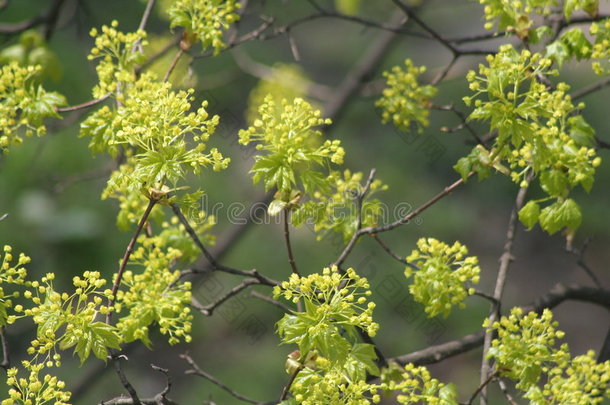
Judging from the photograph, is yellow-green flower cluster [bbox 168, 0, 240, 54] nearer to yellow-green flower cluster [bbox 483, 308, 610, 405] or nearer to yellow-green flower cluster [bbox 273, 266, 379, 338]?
yellow-green flower cluster [bbox 273, 266, 379, 338]

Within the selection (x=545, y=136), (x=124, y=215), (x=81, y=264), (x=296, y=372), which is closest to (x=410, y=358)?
(x=296, y=372)

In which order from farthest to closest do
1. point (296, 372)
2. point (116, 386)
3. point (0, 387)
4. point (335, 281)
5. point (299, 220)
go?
1. point (116, 386)
2. point (0, 387)
3. point (299, 220)
4. point (296, 372)
5. point (335, 281)

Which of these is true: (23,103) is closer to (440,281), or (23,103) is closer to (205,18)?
(205,18)

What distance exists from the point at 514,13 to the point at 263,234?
4.67m

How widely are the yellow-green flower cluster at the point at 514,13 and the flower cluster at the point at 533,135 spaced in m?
0.36

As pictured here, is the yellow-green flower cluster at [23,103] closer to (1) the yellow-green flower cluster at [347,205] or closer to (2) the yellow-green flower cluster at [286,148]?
(2) the yellow-green flower cluster at [286,148]

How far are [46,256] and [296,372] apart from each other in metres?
4.79

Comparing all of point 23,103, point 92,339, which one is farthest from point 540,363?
point 23,103

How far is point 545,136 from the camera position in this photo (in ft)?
6.77

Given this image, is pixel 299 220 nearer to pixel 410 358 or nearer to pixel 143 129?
pixel 143 129

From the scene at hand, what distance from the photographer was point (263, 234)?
6.90 m

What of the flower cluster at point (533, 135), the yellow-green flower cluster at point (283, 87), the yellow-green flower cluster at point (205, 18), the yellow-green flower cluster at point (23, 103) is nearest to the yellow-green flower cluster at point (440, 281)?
the flower cluster at point (533, 135)

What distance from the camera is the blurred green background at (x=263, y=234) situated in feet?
18.4

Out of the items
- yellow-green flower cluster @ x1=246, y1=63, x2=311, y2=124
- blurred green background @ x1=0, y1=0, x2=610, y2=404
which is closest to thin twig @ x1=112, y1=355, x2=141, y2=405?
blurred green background @ x1=0, y1=0, x2=610, y2=404
